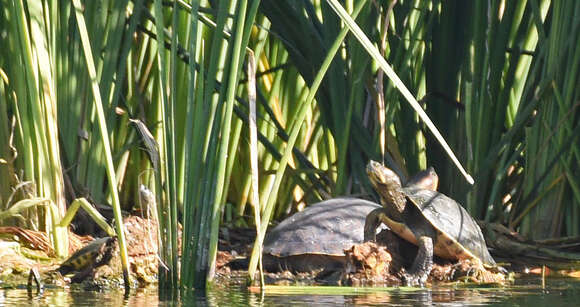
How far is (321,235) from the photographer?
178 inches

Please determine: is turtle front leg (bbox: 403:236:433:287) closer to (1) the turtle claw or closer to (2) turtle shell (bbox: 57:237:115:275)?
(1) the turtle claw

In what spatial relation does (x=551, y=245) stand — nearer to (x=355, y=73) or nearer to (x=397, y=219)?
(x=397, y=219)

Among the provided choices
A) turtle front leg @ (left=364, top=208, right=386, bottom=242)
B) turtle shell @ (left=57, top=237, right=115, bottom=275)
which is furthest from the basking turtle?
turtle front leg @ (left=364, top=208, right=386, bottom=242)

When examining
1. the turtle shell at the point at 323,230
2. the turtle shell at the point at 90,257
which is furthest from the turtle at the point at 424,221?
the turtle shell at the point at 90,257

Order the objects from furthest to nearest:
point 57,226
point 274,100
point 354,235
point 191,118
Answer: point 274,100
point 354,235
point 57,226
point 191,118

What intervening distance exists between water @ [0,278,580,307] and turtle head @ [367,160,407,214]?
791 millimetres

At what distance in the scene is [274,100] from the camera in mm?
5578

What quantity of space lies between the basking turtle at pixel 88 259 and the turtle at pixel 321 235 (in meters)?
1.01

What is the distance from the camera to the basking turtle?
3566mm

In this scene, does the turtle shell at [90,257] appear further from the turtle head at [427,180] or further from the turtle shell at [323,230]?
the turtle head at [427,180]

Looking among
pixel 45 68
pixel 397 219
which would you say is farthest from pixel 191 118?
pixel 397 219

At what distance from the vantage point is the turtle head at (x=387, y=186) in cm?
428

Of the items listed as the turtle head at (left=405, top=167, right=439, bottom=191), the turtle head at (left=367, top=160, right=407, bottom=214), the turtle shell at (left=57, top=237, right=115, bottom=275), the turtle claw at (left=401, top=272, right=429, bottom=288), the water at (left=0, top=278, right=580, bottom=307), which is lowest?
the water at (left=0, top=278, right=580, bottom=307)

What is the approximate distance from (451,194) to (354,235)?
651 millimetres
